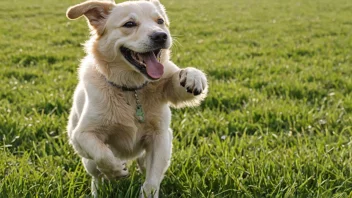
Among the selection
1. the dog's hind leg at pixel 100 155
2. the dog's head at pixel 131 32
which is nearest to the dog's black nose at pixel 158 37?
the dog's head at pixel 131 32

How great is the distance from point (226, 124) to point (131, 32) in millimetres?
1670

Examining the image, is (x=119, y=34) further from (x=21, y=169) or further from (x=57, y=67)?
(x=57, y=67)

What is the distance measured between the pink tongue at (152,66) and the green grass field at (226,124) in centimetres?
74

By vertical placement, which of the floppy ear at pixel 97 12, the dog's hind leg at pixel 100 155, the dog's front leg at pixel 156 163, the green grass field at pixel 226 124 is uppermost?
the floppy ear at pixel 97 12

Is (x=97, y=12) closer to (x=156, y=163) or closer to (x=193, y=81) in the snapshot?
(x=193, y=81)

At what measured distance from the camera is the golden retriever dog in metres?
3.05

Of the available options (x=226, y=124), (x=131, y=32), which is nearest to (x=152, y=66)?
(x=131, y=32)

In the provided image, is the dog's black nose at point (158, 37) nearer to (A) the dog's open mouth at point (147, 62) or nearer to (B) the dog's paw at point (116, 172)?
(A) the dog's open mouth at point (147, 62)

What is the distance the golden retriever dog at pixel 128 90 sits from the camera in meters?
3.05

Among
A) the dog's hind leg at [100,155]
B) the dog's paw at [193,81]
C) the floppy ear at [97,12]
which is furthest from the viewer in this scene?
the floppy ear at [97,12]

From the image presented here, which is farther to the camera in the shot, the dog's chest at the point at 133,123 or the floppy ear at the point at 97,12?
the floppy ear at the point at 97,12

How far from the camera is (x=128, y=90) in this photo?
336 centimetres

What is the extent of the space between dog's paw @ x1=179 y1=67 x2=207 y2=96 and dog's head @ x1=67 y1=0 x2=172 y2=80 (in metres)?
0.22

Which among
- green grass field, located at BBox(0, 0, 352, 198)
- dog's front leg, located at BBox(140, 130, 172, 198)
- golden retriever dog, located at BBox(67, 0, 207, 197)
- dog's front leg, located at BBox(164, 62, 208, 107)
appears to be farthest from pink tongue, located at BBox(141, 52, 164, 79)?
green grass field, located at BBox(0, 0, 352, 198)
